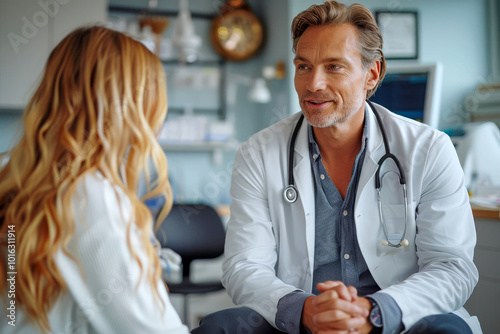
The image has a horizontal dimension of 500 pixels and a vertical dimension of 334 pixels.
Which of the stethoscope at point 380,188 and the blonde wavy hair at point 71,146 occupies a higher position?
the blonde wavy hair at point 71,146

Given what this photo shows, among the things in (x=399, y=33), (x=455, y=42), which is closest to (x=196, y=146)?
(x=399, y=33)

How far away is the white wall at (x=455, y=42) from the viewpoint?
3.12 metres

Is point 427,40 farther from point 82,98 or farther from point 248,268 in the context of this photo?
point 82,98

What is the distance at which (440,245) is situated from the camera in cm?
115

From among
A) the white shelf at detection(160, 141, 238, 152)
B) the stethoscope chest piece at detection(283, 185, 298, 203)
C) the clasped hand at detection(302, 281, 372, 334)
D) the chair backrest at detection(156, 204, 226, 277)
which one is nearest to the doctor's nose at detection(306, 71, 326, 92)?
the stethoscope chest piece at detection(283, 185, 298, 203)

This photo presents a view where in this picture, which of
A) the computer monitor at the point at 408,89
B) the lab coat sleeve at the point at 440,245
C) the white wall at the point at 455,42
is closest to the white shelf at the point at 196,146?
the white wall at the point at 455,42

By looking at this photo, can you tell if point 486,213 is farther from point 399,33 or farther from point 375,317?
point 399,33

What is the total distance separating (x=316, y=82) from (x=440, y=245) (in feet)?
1.66

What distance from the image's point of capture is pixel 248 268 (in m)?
1.19

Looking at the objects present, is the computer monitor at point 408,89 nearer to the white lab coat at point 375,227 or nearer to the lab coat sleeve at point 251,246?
the white lab coat at point 375,227

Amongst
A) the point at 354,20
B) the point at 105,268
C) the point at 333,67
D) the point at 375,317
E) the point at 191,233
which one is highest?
the point at 354,20

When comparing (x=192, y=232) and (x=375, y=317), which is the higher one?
(x=375, y=317)

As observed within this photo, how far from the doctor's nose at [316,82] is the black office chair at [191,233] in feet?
3.85

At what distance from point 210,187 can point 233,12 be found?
131cm
